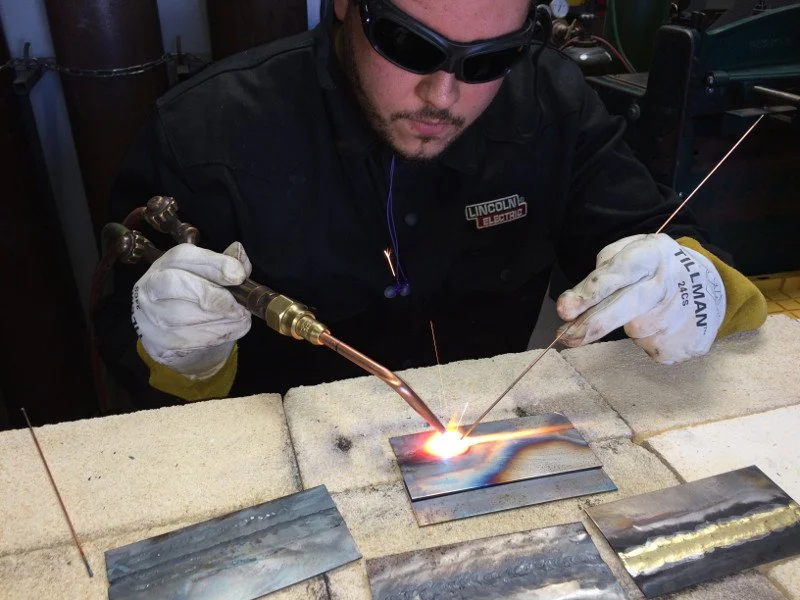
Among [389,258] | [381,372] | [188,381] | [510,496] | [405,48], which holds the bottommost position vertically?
[188,381]

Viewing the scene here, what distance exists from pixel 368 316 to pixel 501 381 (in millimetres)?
707

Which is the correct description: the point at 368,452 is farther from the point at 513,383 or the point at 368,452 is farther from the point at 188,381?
the point at 188,381

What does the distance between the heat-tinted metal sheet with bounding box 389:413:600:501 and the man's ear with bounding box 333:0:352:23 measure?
1165 millimetres

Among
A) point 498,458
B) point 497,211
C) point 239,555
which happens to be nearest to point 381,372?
point 498,458

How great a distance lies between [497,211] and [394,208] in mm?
318

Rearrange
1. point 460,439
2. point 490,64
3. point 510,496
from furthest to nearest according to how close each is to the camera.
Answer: point 490,64 < point 460,439 < point 510,496

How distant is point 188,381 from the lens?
1.63 meters

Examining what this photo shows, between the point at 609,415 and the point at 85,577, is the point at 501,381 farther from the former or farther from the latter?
the point at 85,577

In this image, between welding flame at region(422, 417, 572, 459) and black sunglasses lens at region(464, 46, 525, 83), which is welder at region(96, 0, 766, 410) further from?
welding flame at region(422, 417, 572, 459)

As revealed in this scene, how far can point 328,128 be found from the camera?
5.89 ft

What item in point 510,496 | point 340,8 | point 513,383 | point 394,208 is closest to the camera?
point 510,496

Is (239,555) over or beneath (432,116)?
beneath

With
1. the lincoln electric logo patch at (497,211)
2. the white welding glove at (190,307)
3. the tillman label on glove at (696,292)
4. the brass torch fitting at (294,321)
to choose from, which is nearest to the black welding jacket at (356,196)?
the lincoln electric logo patch at (497,211)

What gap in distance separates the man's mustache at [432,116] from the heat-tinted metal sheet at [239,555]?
95 cm
